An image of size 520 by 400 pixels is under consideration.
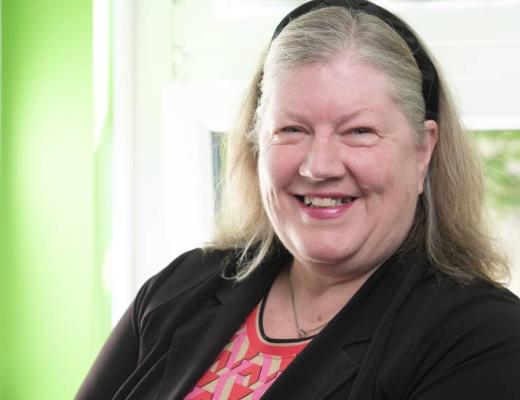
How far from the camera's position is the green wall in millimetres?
2293

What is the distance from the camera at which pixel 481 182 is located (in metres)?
1.66

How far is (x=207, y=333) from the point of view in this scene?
1.67m

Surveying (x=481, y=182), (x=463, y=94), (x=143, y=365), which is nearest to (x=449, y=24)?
(x=463, y=94)

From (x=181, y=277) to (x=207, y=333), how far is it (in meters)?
0.21

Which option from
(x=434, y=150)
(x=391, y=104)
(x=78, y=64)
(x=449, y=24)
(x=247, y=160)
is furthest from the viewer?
(x=78, y=64)

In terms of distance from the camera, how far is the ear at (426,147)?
61.7 inches

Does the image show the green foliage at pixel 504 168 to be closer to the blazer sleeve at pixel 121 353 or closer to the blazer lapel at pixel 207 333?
→ the blazer lapel at pixel 207 333

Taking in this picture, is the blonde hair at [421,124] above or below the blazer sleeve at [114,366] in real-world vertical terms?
above

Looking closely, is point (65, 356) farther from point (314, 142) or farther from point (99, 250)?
point (314, 142)

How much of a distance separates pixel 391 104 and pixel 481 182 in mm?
291

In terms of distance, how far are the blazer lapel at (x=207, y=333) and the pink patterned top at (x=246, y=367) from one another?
0.06 feet

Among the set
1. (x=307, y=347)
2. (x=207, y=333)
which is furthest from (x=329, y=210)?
(x=207, y=333)

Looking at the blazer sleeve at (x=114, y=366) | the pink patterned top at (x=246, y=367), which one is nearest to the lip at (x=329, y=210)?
the pink patterned top at (x=246, y=367)

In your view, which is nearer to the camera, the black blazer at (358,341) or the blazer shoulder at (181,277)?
the black blazer at (358,341)
